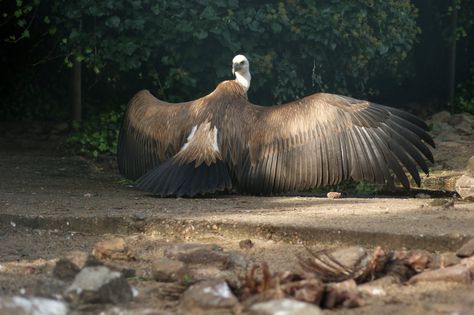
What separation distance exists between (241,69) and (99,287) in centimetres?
476

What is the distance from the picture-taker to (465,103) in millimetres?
12320

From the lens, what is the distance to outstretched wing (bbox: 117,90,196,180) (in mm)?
7613

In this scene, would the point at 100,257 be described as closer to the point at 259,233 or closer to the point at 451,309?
the point at 259,233

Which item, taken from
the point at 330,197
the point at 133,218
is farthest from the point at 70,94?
the point at 133,218

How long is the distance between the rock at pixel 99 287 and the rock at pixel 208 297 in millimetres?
258

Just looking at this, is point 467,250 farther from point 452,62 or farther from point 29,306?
point 452,62

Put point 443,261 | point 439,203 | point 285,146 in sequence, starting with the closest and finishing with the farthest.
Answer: point 443,261 < point 439,203 < point 285,146

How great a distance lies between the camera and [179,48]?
9188 millimetres

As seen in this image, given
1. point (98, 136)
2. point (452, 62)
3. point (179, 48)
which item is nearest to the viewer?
point (179, 48)

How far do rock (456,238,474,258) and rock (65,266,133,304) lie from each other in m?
1.64

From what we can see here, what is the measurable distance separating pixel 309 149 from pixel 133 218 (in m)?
1.83

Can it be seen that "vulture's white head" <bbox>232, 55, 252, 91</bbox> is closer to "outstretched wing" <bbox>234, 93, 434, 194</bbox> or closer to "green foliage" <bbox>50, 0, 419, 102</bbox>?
"green foliage" <bbox>50, 0, 419, 102</bbox>

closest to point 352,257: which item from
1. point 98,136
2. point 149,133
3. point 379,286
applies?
point 379,286

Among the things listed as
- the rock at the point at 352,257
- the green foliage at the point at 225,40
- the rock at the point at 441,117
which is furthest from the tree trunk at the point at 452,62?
the rock at the point at 352,257
